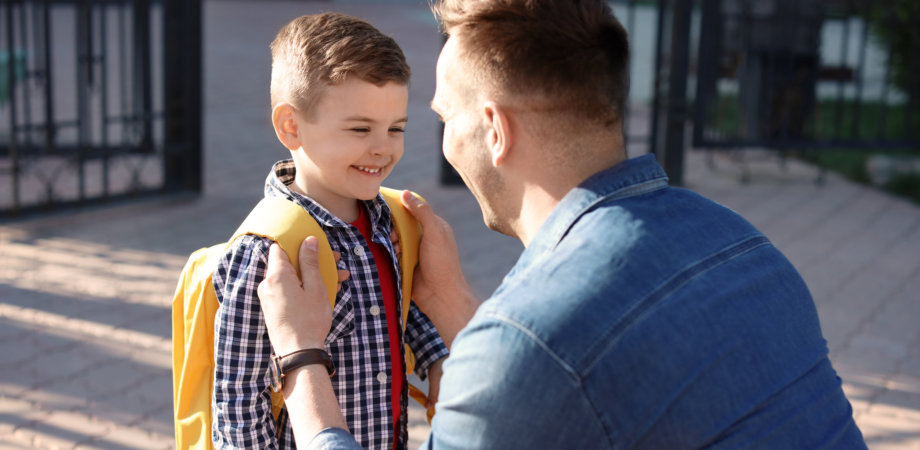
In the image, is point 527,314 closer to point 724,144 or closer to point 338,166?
point 338,166

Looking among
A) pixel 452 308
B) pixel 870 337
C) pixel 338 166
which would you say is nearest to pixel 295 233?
pixel 338 166

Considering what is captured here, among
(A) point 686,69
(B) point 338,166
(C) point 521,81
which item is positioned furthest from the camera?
(A) point 686,69

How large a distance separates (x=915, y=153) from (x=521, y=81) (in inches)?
352

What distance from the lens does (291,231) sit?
6.17 ft

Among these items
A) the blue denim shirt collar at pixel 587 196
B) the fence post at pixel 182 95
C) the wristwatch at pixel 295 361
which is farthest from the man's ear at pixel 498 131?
the fence post at pixel 182 95

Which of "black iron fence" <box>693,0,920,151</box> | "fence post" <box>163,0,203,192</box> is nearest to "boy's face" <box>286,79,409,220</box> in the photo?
"fence post" <box>163,0,203,192</box>

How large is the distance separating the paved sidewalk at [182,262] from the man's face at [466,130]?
214 cm

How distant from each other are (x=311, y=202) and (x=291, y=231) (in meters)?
0.18

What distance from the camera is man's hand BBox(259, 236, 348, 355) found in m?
1.77

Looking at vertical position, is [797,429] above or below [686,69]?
below

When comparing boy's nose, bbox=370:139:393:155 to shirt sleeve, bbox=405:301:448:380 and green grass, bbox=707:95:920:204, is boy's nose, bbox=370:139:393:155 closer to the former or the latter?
shirt sleeve, bbox=405:301:448:380

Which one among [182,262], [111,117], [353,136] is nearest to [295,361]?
[353,136]

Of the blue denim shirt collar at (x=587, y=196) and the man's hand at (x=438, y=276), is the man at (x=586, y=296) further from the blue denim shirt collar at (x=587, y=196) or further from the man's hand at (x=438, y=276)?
the man's hand at (x=438, y=276)

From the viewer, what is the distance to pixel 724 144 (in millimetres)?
7344
